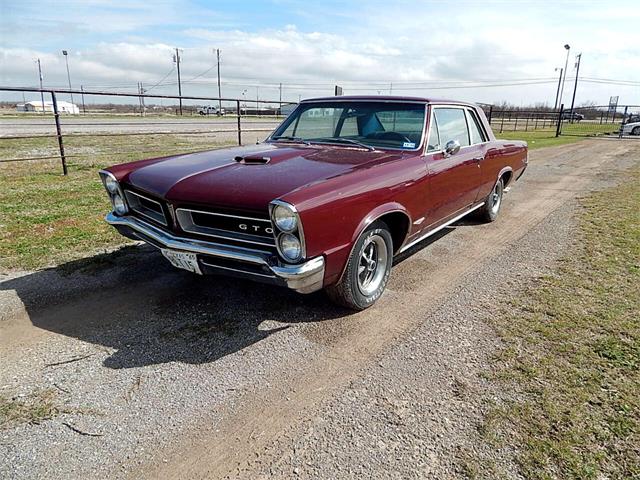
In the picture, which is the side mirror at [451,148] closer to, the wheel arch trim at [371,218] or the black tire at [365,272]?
the wheel arch trim at [371,218]

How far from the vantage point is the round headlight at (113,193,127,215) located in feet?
12.4

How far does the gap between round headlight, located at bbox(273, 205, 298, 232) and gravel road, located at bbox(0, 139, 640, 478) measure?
2.90 feet

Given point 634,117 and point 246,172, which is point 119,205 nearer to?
point 246,172

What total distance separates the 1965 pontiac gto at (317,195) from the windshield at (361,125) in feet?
0.04

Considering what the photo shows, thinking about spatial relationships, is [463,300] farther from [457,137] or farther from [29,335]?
[29,335]

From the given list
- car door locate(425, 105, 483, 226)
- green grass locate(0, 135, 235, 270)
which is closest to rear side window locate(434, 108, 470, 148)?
car door locate(425, 105, 483, 226)

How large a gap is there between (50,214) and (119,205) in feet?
9.49

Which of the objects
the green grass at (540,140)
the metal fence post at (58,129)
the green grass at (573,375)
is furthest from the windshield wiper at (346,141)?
the green grass at (540,140)

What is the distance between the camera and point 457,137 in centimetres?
479

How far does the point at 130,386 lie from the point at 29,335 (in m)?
1.08

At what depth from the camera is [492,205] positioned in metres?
6.19

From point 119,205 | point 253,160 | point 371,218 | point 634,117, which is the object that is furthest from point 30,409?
point 634,117

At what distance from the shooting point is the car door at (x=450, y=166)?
4133 mm

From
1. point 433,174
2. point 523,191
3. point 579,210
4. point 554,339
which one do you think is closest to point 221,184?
point 433,174
